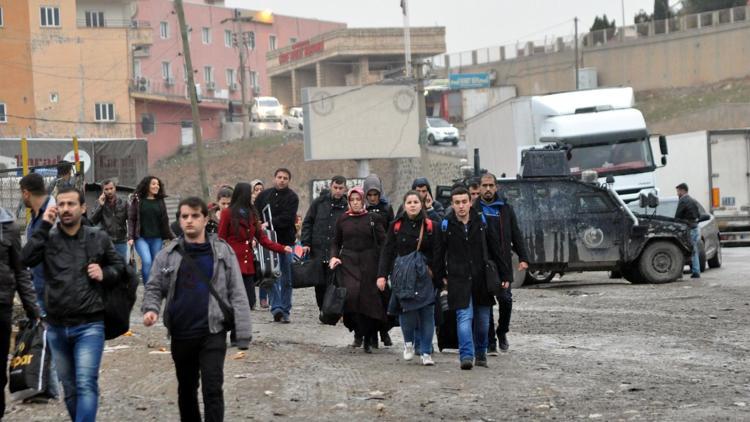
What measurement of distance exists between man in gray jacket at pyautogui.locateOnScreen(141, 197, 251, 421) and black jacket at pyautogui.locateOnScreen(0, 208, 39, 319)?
3.60 ft

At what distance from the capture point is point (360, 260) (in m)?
13.8

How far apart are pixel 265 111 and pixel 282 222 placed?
7396cm

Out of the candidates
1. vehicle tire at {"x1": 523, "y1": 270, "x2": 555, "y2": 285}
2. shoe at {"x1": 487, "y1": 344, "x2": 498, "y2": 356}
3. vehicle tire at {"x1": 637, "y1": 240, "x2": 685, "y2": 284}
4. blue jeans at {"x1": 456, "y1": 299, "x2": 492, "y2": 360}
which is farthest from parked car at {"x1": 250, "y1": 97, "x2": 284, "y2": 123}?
blue jeans at {"x1": 456, "y1": 299, "x2": 492, "y2": 360}

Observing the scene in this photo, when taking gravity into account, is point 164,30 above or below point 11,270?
above

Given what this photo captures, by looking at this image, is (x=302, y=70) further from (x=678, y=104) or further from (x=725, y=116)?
(x=725, y=116)

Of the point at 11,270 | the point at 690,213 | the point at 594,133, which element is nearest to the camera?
the point at 11,270

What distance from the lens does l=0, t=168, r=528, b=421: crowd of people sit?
27.8 ft

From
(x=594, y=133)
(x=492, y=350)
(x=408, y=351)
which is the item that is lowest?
→ (x=492, y=350)

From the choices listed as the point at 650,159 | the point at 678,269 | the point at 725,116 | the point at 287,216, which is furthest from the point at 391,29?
the point at 287,216

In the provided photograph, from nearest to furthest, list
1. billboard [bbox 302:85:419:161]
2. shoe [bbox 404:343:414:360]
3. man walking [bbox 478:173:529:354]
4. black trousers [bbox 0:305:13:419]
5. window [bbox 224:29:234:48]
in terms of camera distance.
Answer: black trousers [bbox 0:305:13:419] < shoe [bbox 404:343:414:360] < man walking [bbox 478:173:529:354] < billboard [bbox 302:85:419:161] < window [bbox 224:29:234:48]

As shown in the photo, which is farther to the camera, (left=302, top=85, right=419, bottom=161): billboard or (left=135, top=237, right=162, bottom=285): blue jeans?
(left=302, top=85, right=419, bottom=161): billboard

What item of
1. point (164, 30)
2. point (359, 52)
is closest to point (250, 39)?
point (164, 30)

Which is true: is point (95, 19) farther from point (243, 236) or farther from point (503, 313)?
point (503, 313)

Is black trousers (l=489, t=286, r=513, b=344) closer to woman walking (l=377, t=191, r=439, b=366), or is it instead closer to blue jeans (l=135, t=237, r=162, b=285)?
woman walking (l=377, t=191, r=439, b=366)
